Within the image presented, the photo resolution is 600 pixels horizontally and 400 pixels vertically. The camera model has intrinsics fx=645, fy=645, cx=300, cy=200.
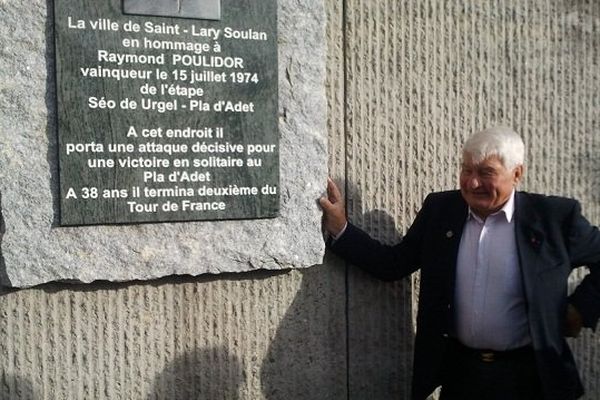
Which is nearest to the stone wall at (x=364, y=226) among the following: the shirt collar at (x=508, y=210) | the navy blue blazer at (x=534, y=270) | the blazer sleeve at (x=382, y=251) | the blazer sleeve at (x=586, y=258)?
the blazer sleeve at (x=382, y=251)

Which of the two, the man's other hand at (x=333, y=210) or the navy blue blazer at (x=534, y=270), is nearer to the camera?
the navy blue blazer at (x=534, y=270)

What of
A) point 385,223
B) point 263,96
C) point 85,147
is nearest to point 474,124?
point 385,223

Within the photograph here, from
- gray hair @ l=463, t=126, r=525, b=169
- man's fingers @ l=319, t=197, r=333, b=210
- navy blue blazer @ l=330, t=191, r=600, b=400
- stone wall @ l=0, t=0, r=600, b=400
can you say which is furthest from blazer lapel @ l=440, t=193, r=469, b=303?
man's fingers @ l=319, t=197, r=333, b=210

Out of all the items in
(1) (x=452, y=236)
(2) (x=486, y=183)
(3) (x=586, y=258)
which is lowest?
(3) (x=586, y=258)

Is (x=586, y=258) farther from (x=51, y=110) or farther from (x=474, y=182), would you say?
(x=51, y=110)

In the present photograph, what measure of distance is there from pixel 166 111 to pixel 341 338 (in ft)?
4.44

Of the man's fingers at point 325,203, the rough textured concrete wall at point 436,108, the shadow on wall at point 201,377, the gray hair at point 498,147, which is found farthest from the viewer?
the rough textured concrete wall at point 436,108

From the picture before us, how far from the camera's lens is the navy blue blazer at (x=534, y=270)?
2.62 metres

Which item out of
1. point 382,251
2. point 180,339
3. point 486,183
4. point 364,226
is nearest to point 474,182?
point 486,183

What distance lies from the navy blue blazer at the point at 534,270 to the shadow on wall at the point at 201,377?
2.47 ft

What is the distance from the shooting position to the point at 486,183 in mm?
2639

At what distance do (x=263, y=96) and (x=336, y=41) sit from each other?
0.50 metres

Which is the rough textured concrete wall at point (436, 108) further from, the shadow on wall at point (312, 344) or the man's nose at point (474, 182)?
the man's nose at point (474, 182)

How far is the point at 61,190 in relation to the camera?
101 inches
